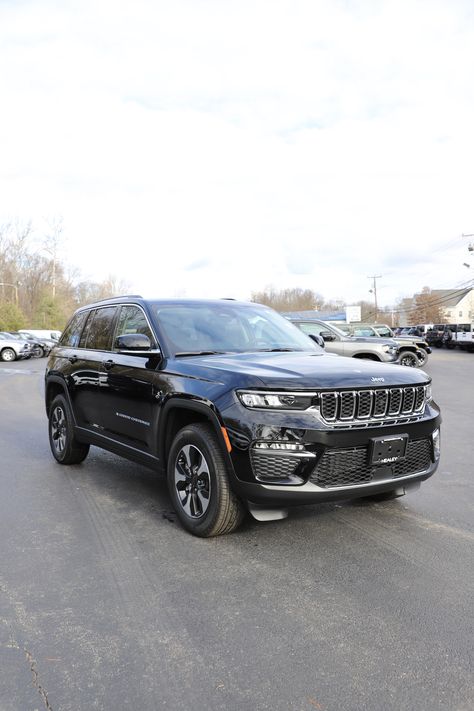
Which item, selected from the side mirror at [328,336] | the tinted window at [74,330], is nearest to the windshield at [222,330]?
the tinted window at [74,330]

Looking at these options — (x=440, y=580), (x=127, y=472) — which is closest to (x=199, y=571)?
(x=440, y=580)

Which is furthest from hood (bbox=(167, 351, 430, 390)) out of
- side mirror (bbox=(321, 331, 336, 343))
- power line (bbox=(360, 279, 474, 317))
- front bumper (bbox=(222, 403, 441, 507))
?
power line (bbox=(360, 279, 474, 317))

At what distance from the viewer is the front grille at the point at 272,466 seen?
3.70m

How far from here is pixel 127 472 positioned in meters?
6.24

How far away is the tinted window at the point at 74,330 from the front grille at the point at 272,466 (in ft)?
11.5

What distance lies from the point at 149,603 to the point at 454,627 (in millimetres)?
1622

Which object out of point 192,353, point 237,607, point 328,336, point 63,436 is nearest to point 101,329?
point 63,436

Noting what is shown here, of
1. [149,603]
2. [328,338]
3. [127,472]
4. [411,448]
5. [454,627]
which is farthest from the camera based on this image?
[328,338]

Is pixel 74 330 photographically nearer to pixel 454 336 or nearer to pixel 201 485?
pixel 201 485

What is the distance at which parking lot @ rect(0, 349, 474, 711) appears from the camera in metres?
2.47

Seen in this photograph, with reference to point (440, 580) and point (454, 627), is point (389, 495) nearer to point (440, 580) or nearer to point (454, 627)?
point (440, 580)

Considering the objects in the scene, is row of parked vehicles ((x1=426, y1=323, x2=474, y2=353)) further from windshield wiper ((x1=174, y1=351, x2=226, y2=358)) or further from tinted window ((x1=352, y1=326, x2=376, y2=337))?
windshield wiper ((x1=174, y1=351, x2=226, y2=358))

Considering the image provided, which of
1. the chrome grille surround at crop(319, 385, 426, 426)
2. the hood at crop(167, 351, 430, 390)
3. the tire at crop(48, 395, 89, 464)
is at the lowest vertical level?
the tire at crop(48, 395, 89, 464)

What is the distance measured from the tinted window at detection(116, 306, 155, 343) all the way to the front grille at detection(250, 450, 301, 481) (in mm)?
1680
